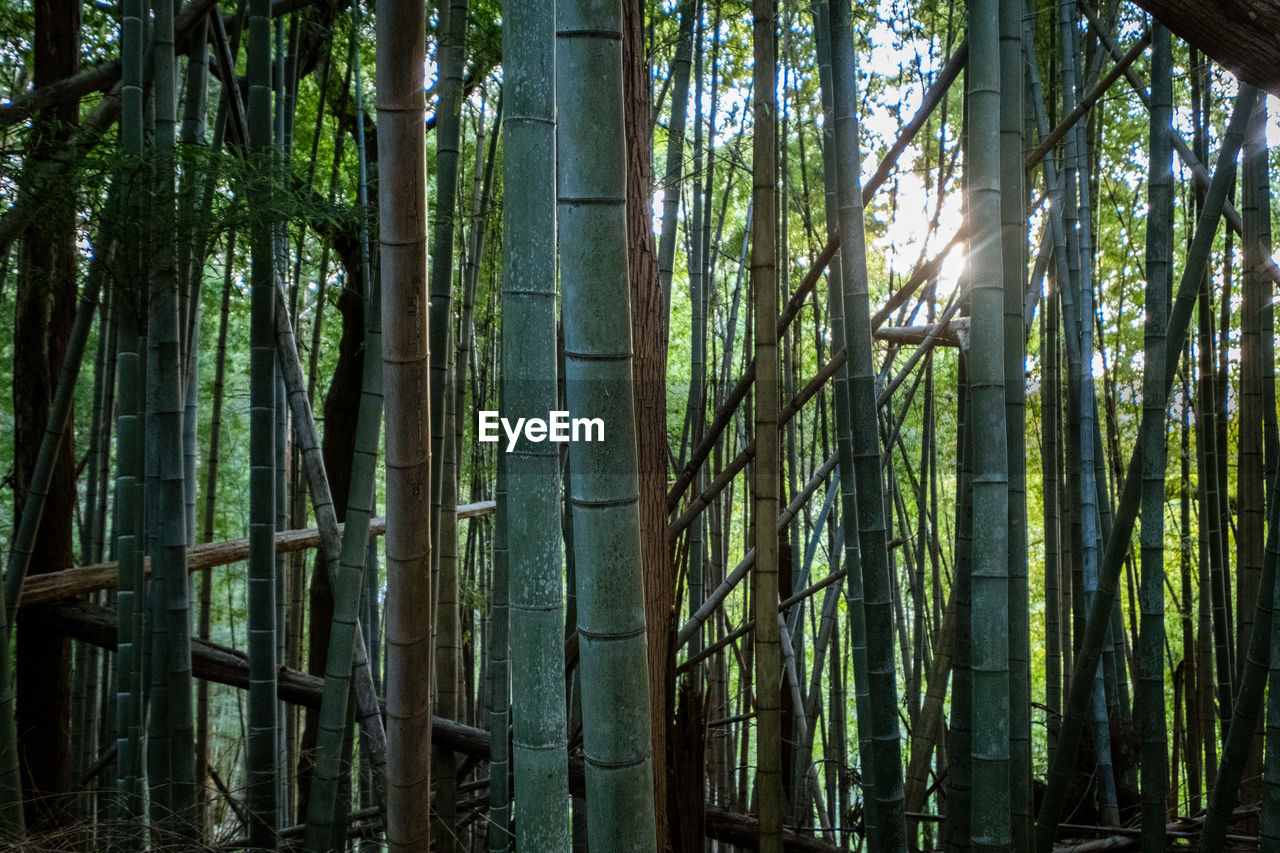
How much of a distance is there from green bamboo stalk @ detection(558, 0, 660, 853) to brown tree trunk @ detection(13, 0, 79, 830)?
2.89 m

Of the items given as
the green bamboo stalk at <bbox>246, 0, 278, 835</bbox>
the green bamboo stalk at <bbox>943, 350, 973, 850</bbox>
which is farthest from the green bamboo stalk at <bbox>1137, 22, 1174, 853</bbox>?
the green bamboo stalk at <bbox>246, 0, 278, 835</bbox>

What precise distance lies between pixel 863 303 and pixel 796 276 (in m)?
3.45

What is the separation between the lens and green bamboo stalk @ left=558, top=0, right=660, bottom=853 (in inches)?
33.7

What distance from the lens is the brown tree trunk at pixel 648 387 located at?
1634mm

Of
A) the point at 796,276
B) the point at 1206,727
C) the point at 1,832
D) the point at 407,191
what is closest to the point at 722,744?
the point at 1206,727

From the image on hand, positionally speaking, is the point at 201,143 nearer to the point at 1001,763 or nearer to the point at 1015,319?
the point at 1015,319

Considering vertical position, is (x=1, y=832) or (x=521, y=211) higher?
(x=521, y=211)

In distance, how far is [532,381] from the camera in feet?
2.99

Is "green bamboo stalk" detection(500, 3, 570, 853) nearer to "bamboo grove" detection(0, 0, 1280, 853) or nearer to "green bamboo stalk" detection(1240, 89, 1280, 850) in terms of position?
"bamboo grove" detection(0, 0, 1280, 853)

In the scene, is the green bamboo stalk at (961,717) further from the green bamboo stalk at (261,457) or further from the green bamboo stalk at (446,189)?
the green bamboo stalk at (261,457)

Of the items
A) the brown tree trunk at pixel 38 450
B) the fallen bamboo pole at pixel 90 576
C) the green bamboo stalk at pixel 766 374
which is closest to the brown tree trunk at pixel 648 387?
the green bamboo stalk at pixel 766 374

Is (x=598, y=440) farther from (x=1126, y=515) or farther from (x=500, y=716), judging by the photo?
(x=500, y=716)

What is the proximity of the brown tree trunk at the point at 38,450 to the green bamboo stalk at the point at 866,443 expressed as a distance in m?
2.74

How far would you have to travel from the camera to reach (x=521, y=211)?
2.98ft
